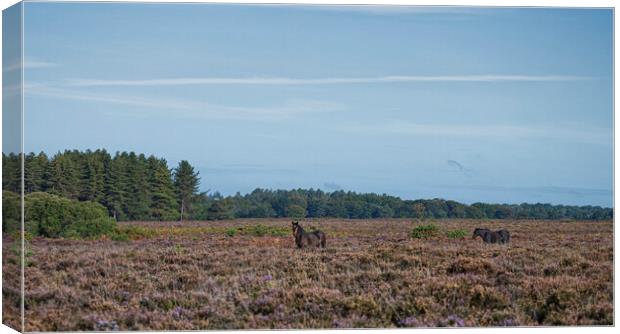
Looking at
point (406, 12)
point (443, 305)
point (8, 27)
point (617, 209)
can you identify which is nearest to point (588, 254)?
point (617, 209)

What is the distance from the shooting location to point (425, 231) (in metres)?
18.0

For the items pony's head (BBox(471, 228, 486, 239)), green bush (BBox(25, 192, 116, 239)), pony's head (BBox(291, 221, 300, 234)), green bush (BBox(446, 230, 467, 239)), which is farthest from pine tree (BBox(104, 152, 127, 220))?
pony's head (BBox(471, 228, 486, 239))

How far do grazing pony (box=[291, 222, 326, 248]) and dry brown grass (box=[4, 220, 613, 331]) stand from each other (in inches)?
4.7

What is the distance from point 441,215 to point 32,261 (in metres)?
5.85

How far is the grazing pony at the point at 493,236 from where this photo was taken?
1789 centimetres

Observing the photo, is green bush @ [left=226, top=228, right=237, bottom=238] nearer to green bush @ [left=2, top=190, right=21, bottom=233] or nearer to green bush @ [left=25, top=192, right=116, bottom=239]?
green bush @ [left=25, top=192, right=116, bottom=239]

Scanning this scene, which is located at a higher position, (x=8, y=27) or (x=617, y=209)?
(x=8, y=27)

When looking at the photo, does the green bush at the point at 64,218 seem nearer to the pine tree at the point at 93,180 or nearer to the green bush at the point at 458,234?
the pine tree at the point at 93,180

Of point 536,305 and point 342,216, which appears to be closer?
point 536,305

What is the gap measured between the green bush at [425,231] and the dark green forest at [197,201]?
0.34 metres

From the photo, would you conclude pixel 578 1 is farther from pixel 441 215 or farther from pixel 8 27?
pixel 8 27

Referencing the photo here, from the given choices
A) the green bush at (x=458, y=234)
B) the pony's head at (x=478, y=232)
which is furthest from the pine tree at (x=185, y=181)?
the pony's head at (x=478, y=232)

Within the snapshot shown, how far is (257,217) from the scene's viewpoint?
17.3 metres

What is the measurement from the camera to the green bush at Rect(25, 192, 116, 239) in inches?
637
